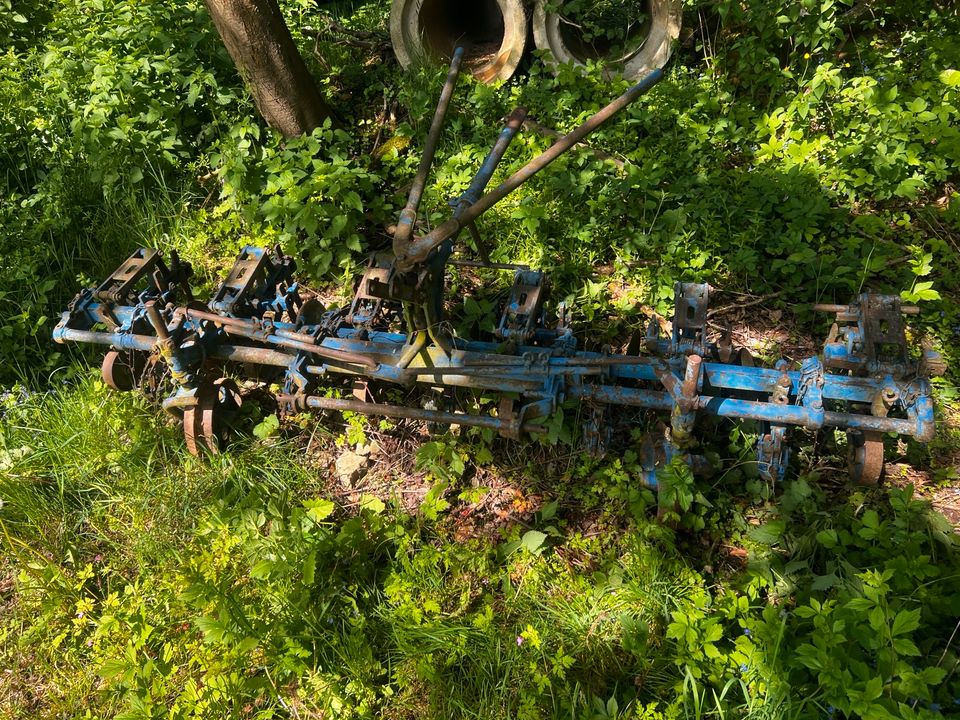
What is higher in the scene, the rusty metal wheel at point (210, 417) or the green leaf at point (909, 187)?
the green leaf at point (909, 187)

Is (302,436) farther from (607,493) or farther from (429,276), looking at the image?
(607,493)

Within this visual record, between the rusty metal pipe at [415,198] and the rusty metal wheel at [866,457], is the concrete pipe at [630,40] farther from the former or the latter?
the rusty metal wheel at [866,457]

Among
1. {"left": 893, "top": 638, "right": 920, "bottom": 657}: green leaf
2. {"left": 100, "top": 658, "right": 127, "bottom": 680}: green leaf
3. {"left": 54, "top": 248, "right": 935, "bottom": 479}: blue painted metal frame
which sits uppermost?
{"left": 54, "top": 248, "right": 935, "bottom": 479}: blue painted metal frame

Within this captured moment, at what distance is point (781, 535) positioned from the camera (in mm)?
2773

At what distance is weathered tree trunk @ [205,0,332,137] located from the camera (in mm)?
3928

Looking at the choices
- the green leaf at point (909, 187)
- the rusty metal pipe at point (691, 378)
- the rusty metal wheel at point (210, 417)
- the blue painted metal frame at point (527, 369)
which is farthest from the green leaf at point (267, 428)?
the green leaf at point (909, 187)

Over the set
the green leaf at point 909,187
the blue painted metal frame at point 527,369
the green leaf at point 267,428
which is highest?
the green leaf at point 909,187

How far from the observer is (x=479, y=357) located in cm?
285

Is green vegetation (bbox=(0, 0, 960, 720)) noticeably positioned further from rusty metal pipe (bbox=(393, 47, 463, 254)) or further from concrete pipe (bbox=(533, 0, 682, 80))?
rusty metal pipe (bbox=(393, 47, 463, 254))

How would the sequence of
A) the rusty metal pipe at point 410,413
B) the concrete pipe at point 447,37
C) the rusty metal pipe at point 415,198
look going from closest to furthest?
the rusty metal pipe at point 415,198, the rusty metal pipe at point 410,413, the concrete pipe at point 447,37

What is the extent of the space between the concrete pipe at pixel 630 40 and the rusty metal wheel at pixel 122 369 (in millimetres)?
3716

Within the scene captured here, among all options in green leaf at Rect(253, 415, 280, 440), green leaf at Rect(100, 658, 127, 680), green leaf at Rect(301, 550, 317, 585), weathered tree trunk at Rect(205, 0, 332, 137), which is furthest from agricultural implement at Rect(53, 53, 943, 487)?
weathered tree trunk at Rect(205, 0, 332, 137)

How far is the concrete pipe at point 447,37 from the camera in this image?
5.04m

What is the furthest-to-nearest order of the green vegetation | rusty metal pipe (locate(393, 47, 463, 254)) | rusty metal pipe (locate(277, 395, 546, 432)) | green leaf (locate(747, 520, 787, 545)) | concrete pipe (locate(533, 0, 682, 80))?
concrete pipe (locate(533, 0, 682, 80)), rusty metal pipe (locate(277, 395, 546, 432)), green leaf (locate(747, 520, 787, 545)), the green vegetation, rusty metal pipe (locate(393, 47, 463, 254))
